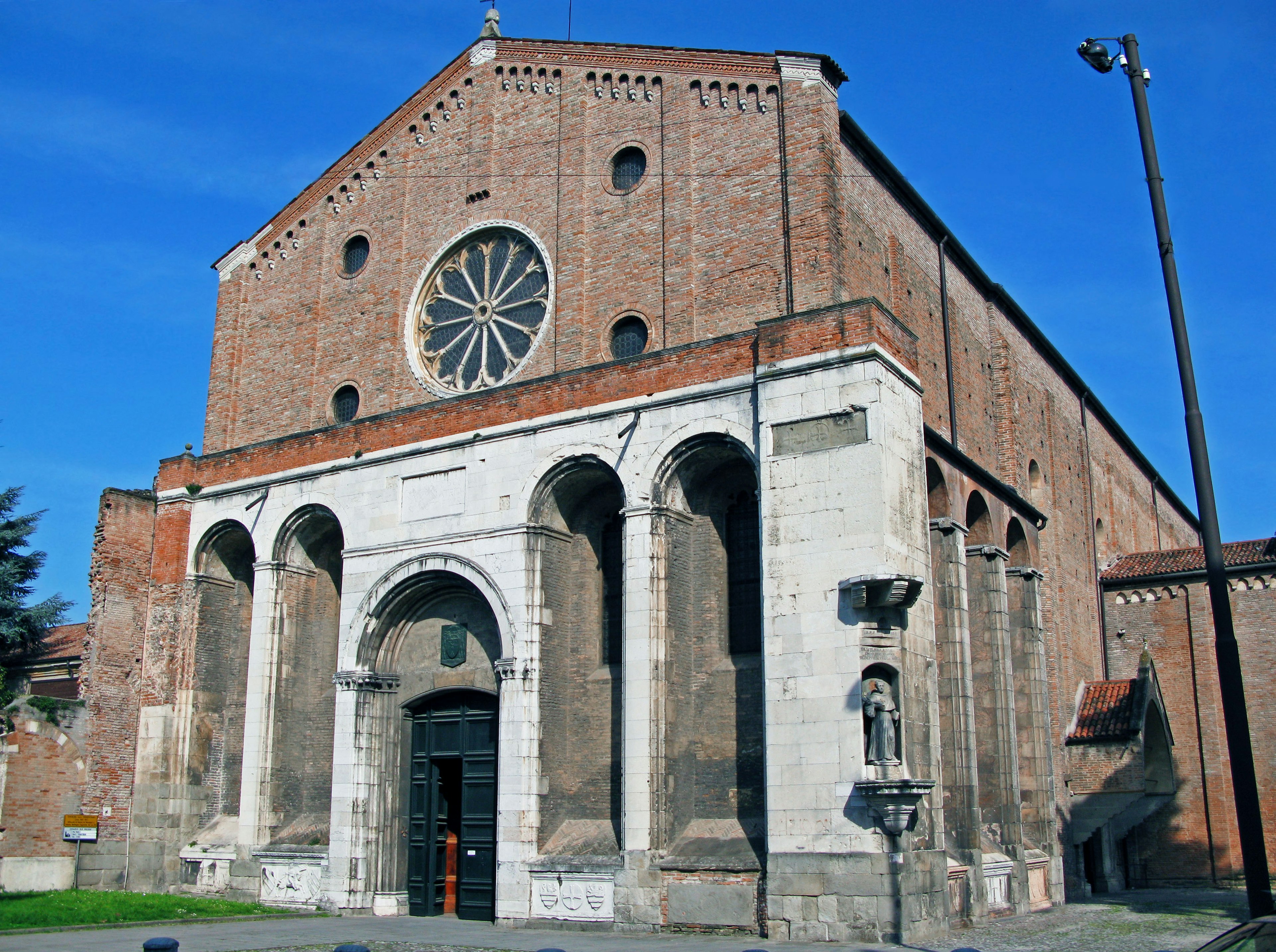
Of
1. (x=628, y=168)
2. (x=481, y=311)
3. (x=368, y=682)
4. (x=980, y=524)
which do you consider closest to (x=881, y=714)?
(x=980, y=524)

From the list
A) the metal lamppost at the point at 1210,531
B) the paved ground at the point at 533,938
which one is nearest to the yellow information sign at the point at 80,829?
the paved ground at the point at 533,938

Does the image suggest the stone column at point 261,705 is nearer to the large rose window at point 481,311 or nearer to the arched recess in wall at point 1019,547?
the large rose window at point 481,311

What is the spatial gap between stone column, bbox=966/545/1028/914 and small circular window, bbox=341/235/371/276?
1314 cm

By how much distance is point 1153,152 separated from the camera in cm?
1102

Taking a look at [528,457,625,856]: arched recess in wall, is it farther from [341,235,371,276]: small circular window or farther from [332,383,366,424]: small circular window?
[341,235,371,276]: small circular window

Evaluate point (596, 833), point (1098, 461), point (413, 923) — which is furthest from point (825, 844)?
point (1098, 461)

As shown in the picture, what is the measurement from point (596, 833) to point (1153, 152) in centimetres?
1171

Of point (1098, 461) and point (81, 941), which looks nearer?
point (81, 941)

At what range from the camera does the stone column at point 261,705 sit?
2030cm

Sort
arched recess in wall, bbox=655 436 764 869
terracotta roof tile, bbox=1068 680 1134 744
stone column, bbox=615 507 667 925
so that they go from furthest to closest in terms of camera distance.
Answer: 1. terracotta roof tile, bbox=1068 680 1134 744
2. arched recess in wall, bbox=655 436 764 869
3. stone column, bbox=615 507 667 925

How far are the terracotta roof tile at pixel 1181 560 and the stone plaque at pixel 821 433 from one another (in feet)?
46.8

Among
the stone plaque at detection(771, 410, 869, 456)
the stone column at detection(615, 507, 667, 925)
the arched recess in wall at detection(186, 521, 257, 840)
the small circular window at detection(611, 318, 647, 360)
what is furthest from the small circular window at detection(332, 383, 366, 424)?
the stone plaque at detection(771, 410, 869, 456)

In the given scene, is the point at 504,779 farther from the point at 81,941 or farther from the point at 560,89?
the point at 560,89

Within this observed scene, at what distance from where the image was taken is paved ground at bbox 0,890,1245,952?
45.7 feet
